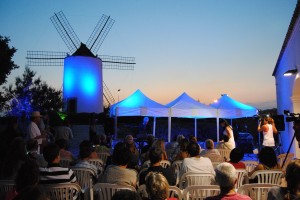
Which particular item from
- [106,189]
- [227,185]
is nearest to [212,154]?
[106,189]

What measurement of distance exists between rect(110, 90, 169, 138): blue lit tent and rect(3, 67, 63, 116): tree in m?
11.3

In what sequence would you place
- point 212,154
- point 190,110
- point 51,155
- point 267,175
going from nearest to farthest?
point 51,155, point 267,175, point 212,154, point 190,110

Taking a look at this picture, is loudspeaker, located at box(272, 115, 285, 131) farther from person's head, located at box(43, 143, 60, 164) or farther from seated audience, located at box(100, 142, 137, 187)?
person's head, located at box(43, 143, 60, 164)

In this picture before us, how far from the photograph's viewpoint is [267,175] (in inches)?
157

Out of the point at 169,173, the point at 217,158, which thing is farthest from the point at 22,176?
the point at 217,158

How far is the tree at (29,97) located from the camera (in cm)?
2089

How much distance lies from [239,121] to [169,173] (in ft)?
60.6

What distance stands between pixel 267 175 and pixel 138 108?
822 centimetres

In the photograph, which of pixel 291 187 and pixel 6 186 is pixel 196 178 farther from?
pixel 6 186

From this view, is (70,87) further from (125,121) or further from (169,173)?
(169,173)

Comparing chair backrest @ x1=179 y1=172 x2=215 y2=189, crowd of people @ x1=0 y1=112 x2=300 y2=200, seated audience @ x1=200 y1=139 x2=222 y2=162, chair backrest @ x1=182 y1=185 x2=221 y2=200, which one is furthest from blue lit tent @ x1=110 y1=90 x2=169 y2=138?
chair backrest @ x1=182 y1=185 x2=221 y2=200

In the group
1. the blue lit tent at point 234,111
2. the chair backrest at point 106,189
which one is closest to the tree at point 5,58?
the blue lit tent at point 234,111

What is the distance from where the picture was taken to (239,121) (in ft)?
69.9

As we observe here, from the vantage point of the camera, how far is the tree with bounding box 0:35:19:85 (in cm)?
1650
